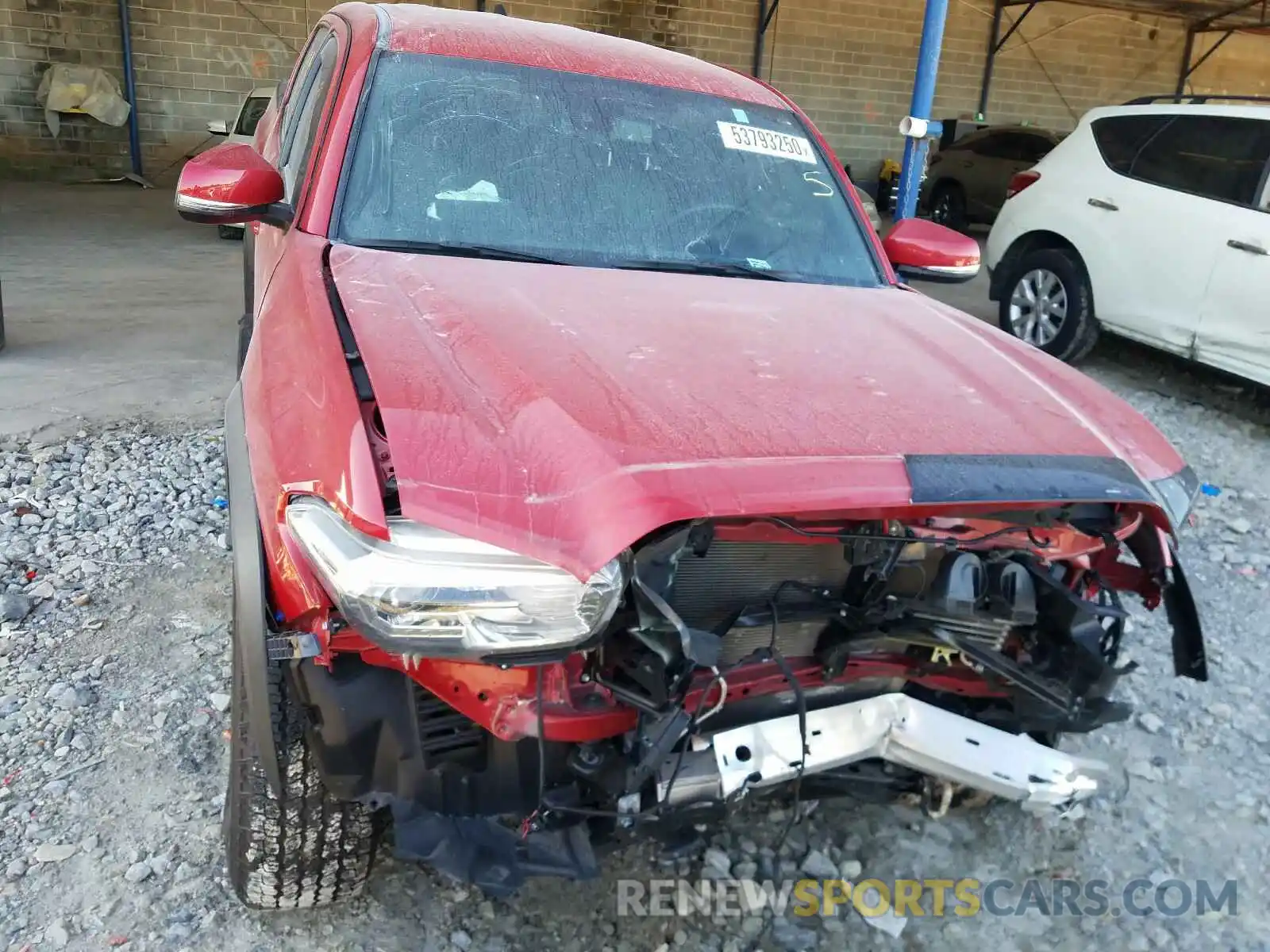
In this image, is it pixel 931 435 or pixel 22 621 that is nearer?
pixel 931 435

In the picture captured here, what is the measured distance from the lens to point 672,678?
64.5 inches

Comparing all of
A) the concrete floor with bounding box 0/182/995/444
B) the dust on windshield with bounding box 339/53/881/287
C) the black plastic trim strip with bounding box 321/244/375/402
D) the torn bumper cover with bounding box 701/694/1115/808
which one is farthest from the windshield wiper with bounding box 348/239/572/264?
the concrete floor with bounding box 0/182/995/444

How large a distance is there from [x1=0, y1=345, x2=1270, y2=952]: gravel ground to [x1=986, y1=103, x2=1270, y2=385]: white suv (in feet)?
7.94

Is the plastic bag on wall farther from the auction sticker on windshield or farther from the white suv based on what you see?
the auction sticker on windshield

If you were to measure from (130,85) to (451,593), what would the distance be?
13697 millimetres

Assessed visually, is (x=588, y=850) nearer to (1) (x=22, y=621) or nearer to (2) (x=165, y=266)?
(1) (x=22, y=621)

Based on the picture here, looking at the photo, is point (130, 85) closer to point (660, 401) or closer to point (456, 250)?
point (456, 250)

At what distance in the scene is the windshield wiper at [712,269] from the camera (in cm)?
253

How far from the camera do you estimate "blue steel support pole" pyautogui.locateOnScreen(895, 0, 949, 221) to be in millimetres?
6387

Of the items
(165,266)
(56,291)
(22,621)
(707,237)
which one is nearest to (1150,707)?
(707,237)

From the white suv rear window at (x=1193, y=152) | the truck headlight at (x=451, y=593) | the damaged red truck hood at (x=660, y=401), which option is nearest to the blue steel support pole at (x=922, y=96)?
the white suv rear window at (x=1193, y=152)

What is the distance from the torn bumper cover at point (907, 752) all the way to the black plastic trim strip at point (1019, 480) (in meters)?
0.50

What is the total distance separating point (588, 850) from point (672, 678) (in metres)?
0.37

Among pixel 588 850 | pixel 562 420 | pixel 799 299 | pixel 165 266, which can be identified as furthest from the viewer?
pixel 165 266
